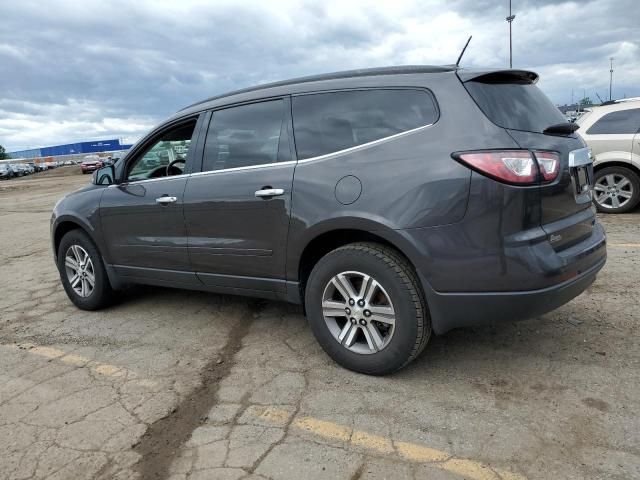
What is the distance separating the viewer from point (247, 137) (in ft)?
12.4

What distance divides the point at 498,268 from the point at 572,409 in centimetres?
85

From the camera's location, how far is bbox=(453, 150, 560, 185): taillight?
2.71 metres

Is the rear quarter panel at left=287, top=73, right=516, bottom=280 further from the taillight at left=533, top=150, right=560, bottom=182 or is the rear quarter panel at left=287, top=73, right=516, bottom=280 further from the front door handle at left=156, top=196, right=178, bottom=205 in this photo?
the front door handle at left=156, top=196, right=178, bottom=205

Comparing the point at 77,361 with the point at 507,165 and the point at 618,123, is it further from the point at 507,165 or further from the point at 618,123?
the point at 618,123

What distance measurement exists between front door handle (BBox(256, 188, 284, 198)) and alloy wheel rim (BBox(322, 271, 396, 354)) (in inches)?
26.7

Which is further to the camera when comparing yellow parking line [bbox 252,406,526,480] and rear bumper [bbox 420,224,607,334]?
rear bumper [bbox 420,224,607,334]

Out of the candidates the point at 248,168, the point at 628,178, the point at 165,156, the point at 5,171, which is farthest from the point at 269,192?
the point at 5,171

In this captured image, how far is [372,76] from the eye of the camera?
3.30 metres

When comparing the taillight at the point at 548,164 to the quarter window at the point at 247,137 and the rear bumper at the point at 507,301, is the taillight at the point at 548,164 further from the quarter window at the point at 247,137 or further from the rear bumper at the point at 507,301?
the quarter window at the point at 247,137

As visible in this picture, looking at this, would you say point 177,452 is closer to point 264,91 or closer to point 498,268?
point 498,268

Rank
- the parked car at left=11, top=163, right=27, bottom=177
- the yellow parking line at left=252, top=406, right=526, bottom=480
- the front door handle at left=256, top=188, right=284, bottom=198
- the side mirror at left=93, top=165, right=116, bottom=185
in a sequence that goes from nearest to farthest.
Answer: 1. the yellow parking line at left=252, top=406, right=526, bottom=480
2. the front door handle at left=256, top=188, right=284, bottom=198
3. the side mirror at left=93, top=165, right=116, bottom=185
4. the parked car at left=11, top=163, right=27, bottom=177

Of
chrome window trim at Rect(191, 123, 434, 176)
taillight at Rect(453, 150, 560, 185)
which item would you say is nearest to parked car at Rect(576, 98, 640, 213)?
taillight at Rect(453, 150, 560, 185)

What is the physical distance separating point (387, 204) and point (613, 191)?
6707mm

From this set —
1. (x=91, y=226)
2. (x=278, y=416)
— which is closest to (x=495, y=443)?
(x=278, y=416)
